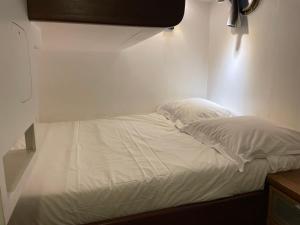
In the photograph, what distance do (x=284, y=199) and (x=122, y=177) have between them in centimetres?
99

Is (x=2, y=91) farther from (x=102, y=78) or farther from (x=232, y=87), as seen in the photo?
(x=232, y=87)

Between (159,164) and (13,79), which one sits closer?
(13,79)

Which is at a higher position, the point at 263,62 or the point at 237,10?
the point at 237,10

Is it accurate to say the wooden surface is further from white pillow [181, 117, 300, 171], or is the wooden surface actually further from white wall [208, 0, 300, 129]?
white wall [208, 0, 300, 129]

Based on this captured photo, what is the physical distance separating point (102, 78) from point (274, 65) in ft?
5.78

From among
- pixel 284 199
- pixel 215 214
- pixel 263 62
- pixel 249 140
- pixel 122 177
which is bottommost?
pixel 215 214

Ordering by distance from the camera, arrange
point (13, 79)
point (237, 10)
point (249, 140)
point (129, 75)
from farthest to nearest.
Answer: point (129, 75) → point (237, 10) → point (249, 140) → point (13, 79)

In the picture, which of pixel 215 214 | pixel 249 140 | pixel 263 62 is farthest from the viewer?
pixel 263 62

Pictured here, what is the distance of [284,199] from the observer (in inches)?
56.0

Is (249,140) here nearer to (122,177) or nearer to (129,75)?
(122,177)

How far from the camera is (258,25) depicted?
2.18 m

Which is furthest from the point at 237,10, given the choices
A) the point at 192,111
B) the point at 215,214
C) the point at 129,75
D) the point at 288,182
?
the point at 215,214

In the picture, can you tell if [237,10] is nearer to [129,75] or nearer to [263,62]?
[263,62]

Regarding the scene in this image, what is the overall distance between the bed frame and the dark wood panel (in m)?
1.01
